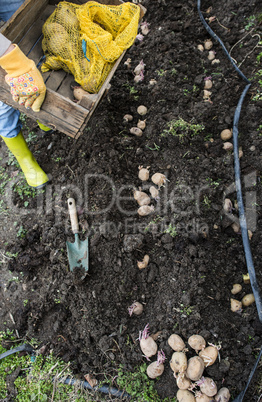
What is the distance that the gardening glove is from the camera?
1.93 metres

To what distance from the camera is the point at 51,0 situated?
2.67 metres

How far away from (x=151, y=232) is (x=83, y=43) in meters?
1.67

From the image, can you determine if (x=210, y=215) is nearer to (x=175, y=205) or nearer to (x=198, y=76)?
(x=175, y=205)

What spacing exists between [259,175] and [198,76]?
4.34 ft

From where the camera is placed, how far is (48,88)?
2215 mm

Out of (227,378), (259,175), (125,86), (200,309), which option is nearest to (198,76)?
(125,86)

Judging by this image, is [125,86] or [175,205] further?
[125,86]

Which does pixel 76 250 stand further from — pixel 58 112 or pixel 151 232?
pixel 58 112

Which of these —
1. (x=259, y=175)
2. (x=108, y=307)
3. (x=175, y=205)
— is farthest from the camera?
(x=259, y=175)

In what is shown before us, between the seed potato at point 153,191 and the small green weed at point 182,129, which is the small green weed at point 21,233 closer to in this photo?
the seed potato at point 153,191

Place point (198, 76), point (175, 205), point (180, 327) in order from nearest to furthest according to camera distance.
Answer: point (180, 327) → point (175, 205) → point (198, 76)

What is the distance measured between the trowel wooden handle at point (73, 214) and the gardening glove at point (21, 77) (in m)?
0.94

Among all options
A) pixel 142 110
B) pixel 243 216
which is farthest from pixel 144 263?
pixel 142 110

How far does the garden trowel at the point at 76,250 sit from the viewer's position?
248cm
